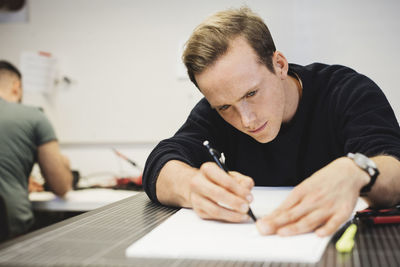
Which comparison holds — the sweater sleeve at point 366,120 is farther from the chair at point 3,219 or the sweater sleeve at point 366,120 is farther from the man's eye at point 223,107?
the chair at point 3,219

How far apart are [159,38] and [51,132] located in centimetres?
92

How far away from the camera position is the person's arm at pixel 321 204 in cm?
56

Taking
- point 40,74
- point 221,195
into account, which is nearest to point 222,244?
point 221,195

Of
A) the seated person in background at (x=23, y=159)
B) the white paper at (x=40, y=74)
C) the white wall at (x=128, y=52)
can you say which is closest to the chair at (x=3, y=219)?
the seated person in background at (x=23, y=159)

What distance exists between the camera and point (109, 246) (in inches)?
20.6

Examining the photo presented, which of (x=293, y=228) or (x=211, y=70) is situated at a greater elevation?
(x=211, y=70)

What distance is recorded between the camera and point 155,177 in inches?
35.8

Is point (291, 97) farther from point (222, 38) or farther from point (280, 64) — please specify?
point (222, 38)

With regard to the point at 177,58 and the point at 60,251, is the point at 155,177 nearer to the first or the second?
the point at 60,251

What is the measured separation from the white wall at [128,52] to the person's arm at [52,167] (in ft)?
1.92

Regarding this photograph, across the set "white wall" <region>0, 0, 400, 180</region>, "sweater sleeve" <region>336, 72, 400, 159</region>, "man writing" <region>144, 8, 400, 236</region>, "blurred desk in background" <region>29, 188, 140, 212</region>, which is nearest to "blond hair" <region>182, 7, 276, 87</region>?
"man writing" <region>144, 8, 400, 236</region>

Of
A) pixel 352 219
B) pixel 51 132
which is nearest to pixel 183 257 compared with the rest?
pixel 352 219

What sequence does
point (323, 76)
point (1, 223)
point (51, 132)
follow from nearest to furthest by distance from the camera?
point (323, 76) → point (1, 223) → point (51, 132)

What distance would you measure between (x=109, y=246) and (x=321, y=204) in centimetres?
31
